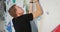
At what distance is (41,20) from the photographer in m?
0.70

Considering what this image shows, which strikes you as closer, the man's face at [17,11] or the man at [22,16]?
the man at [22,16]

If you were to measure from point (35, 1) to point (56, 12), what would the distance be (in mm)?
160

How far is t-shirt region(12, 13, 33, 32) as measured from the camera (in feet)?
2.55

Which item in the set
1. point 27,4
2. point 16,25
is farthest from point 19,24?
point 27,4

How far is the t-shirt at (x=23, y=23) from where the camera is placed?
0.78m

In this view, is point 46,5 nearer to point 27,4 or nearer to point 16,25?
point 27,4

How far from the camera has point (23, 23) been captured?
808mm

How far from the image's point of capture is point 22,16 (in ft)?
2.69

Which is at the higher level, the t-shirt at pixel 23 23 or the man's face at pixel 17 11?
the man's face at pixel 17 11

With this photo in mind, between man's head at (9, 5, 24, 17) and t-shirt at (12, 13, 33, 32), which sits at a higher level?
man's head at (9, 5, 24, 17)

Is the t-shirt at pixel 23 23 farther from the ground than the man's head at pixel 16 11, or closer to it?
closer to it

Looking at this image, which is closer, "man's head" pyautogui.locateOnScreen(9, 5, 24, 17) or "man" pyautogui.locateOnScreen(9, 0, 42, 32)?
"man" pyautogui.locateOnScreen(9, 0, 42, 32)

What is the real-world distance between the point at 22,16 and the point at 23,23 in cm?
5

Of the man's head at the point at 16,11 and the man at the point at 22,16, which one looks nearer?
the man at the point at 22,16
